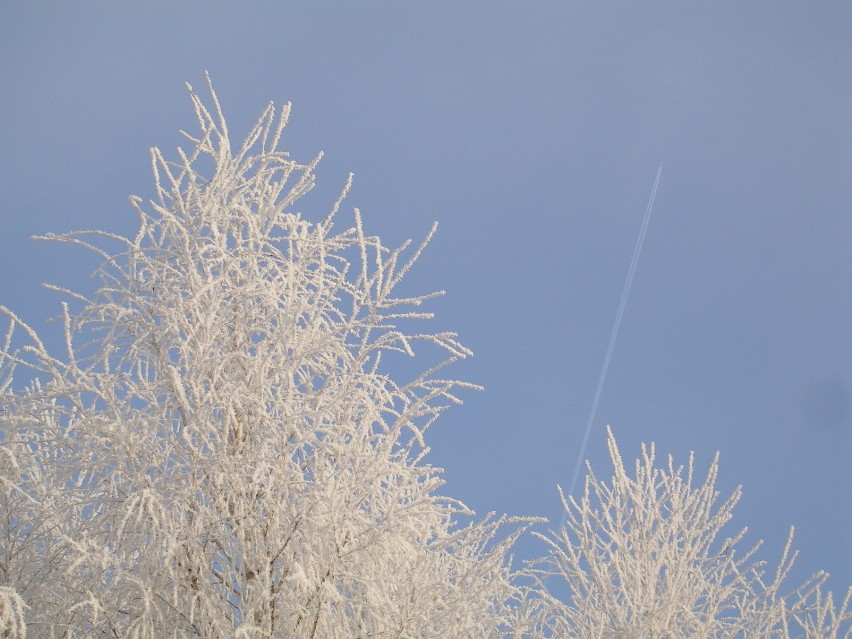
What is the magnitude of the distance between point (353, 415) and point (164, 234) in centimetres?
141

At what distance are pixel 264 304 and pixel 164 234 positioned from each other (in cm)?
66

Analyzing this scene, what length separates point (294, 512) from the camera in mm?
4012

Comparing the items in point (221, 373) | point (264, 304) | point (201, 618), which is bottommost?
point (201, 618)

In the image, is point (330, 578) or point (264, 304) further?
point (264, 304)

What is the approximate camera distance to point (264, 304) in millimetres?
4438

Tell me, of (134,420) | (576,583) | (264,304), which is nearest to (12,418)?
(134,420)

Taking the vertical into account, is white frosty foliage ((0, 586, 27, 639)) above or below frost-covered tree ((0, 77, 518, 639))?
below

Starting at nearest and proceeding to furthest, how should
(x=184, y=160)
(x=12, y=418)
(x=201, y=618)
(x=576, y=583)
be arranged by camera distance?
(x=201, y=618)
(x=12, y=418)
(x=184, y=160)
(x=576, y=583)

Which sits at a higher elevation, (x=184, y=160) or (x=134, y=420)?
(x=184, y=160)

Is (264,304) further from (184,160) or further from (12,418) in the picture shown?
(12,418)

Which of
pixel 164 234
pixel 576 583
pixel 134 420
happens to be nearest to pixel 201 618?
pixel 134 420

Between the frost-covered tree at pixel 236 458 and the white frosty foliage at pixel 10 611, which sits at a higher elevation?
the frost-covered tree at pixel 236 458

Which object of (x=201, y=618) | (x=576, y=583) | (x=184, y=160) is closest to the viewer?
(x=201, y=618)

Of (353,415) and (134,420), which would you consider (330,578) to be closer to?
(353,415)
